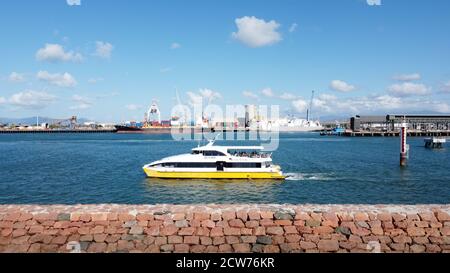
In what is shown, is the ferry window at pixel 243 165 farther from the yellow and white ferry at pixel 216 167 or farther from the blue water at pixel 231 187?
the blue water at pixel 231 187

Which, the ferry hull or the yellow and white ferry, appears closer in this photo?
the ferry hull

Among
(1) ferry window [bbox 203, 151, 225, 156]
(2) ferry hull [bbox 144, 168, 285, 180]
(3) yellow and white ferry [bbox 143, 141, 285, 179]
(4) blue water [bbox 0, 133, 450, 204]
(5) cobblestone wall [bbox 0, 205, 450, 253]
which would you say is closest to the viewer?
(5) cobblestone wall [bbox 0, 205, 450, 253]

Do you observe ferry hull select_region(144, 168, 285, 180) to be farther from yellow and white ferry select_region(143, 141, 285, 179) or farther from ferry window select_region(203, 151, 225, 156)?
ferry window select_region(203, 151, 225, 156)

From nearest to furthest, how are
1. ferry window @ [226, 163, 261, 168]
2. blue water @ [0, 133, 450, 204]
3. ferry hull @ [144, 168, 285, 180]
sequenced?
blue water @ [0, 133, 450, 204] < ferry hull @ [144, 168, 285, 180] < ferry window @ [226, 163, 261, 168]

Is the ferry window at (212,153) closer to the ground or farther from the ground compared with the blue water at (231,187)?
farther from the ground

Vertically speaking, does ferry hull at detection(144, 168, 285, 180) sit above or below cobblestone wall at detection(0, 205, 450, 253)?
below

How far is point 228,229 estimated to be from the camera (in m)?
10.7

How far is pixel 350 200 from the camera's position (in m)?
26.5

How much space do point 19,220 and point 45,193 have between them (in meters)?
20.6

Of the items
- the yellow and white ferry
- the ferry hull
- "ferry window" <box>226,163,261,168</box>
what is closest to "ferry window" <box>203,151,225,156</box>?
the yellow and white ferry

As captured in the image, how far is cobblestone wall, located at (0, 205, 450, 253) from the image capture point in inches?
407

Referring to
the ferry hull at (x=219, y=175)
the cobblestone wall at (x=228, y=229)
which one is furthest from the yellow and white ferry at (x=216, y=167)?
the cobblestone wall at (x=228, y=229)

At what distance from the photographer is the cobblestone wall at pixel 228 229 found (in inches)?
407

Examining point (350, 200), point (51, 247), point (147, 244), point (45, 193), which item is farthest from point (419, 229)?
point (45, 193)
